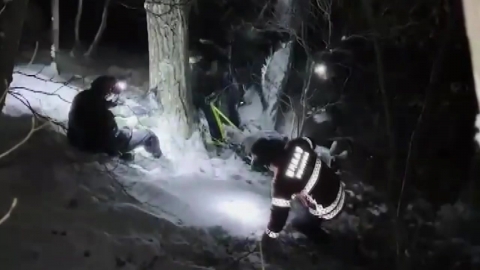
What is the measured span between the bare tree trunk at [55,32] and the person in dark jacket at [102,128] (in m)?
0.10

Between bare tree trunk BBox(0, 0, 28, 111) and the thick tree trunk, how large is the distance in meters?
0.45

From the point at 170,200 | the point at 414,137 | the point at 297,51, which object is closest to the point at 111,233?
the point at 170,200

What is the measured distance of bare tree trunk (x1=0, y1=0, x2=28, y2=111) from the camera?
1.03 m

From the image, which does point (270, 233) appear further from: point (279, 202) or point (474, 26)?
point (474, 26)

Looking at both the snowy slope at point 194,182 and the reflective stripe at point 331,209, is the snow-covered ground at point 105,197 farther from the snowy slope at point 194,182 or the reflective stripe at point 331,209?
the reflective stripe at point 331,209

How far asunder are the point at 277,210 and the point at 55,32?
686 mm

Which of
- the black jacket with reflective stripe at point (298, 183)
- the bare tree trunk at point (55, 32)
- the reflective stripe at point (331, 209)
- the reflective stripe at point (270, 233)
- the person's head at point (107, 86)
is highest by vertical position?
the bare tree trunk at point (55, 32)

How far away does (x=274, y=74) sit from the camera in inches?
62.4

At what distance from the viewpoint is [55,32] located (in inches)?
53.4

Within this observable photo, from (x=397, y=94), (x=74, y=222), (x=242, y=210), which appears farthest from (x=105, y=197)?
(x=397, y=94)

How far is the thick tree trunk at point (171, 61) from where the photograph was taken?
57.7 inches

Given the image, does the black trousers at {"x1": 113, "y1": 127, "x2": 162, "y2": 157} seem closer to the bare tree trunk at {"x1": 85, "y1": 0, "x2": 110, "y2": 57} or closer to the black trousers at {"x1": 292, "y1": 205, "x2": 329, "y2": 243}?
the bare tree trunk at {"x1": 85, "y1": 0, "x2": 110, "y2": 57}

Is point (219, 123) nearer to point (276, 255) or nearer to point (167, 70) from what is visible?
point (167, 70)

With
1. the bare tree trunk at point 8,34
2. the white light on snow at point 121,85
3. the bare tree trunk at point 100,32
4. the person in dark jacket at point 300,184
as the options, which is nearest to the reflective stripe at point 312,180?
the person in dark jacket at point 300,184
